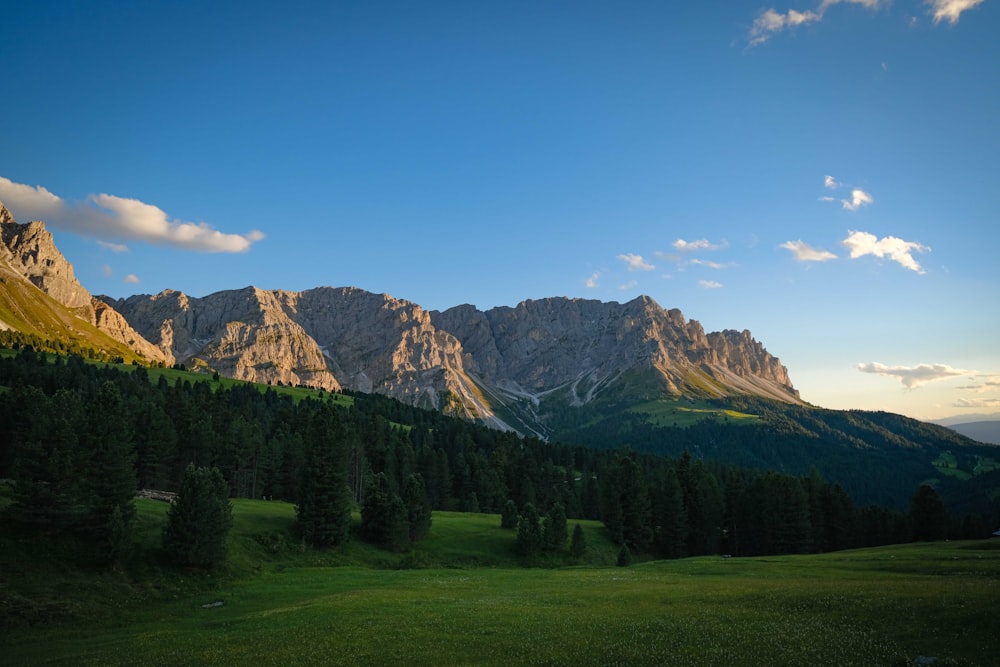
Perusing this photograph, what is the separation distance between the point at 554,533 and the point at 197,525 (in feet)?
181

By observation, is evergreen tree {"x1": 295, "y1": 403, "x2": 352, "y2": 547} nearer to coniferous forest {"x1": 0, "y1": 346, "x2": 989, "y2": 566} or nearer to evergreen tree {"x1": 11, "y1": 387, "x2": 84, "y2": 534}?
coniferous forest {"x1": 0, "y1": 346, "x2": 989, "y2": 566}

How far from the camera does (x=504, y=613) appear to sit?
34.8m

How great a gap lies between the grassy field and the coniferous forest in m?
6.38

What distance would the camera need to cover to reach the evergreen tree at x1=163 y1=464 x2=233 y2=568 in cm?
5681

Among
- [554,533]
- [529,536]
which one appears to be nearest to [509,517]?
[554,533]

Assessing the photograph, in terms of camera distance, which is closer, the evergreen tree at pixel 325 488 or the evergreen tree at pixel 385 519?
the evergreen tree at pixel 325 488

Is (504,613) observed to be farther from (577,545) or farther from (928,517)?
(928,517)

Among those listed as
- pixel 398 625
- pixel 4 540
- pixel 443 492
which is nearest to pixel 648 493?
pixel 443 492

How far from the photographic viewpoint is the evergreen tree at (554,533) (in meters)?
91.9

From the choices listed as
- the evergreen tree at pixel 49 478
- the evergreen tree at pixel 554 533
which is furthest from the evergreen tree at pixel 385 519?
the evergreen tree at pixel 49 478

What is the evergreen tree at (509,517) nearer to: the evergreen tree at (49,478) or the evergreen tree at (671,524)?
the evergreen tree at (671,524)

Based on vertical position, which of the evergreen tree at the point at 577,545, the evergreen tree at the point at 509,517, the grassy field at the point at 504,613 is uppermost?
the grassy field at the point at 504,613

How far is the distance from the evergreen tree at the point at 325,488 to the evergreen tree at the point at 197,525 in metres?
19.7

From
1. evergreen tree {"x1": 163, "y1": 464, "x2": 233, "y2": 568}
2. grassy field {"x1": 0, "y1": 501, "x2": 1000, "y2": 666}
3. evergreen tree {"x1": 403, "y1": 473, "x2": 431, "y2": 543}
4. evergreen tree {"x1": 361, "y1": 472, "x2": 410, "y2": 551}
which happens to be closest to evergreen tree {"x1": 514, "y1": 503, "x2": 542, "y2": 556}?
evergreen tree {"x1": 403, "y1": 473, "x2": 431, "y2": 543}
